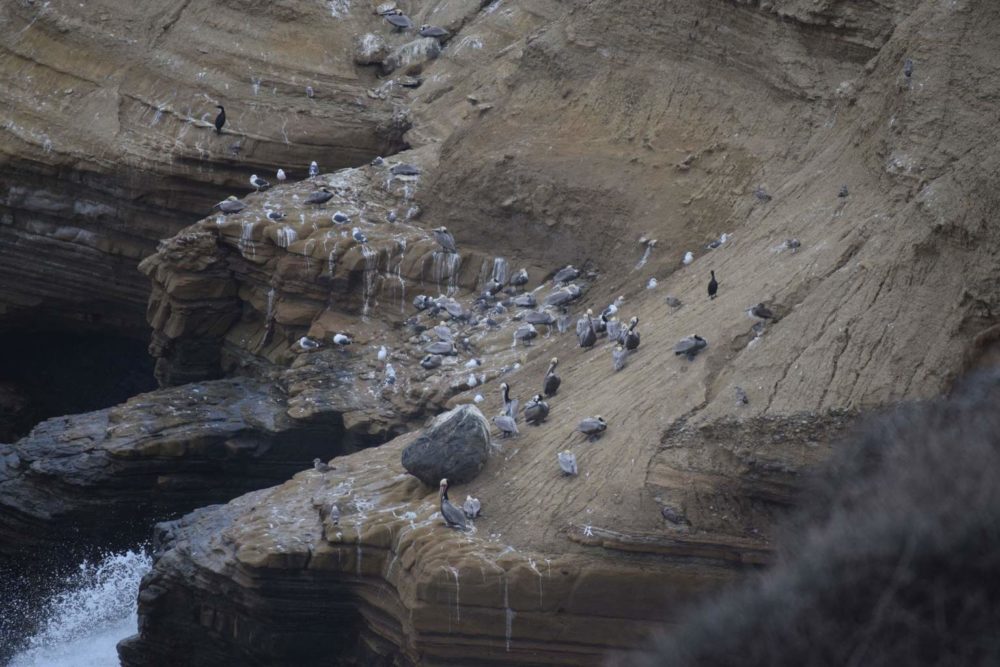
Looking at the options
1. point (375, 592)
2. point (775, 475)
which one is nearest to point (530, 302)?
point (375, 592)

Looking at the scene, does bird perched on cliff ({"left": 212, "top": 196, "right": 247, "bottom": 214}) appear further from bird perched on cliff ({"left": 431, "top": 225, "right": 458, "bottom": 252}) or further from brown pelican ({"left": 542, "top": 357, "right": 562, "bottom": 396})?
brown pelican ({"left": 542, "top": 357, "right": 562, "bottom": 396})

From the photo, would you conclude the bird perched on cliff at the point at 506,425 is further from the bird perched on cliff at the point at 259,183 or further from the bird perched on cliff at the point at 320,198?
the bird perched on cliff at the point at 259,183

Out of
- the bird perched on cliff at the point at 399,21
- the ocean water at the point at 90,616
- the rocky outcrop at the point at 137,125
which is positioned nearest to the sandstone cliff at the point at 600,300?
the bird perched on cliff at the point at 399,21

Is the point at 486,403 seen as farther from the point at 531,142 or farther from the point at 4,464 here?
the point at 4,464

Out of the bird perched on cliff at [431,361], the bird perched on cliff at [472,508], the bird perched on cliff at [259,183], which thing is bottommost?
the bird perched on cliff at [431,361]

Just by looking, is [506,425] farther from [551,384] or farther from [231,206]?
[231,206]

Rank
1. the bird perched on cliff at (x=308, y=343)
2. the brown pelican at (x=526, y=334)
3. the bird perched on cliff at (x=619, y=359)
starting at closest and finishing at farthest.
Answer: the bird perched on cliff at (x=619, y=359) → the brown pelican at (x=526, y=334) → the bird perched on cliff at (x=308, y=343)
